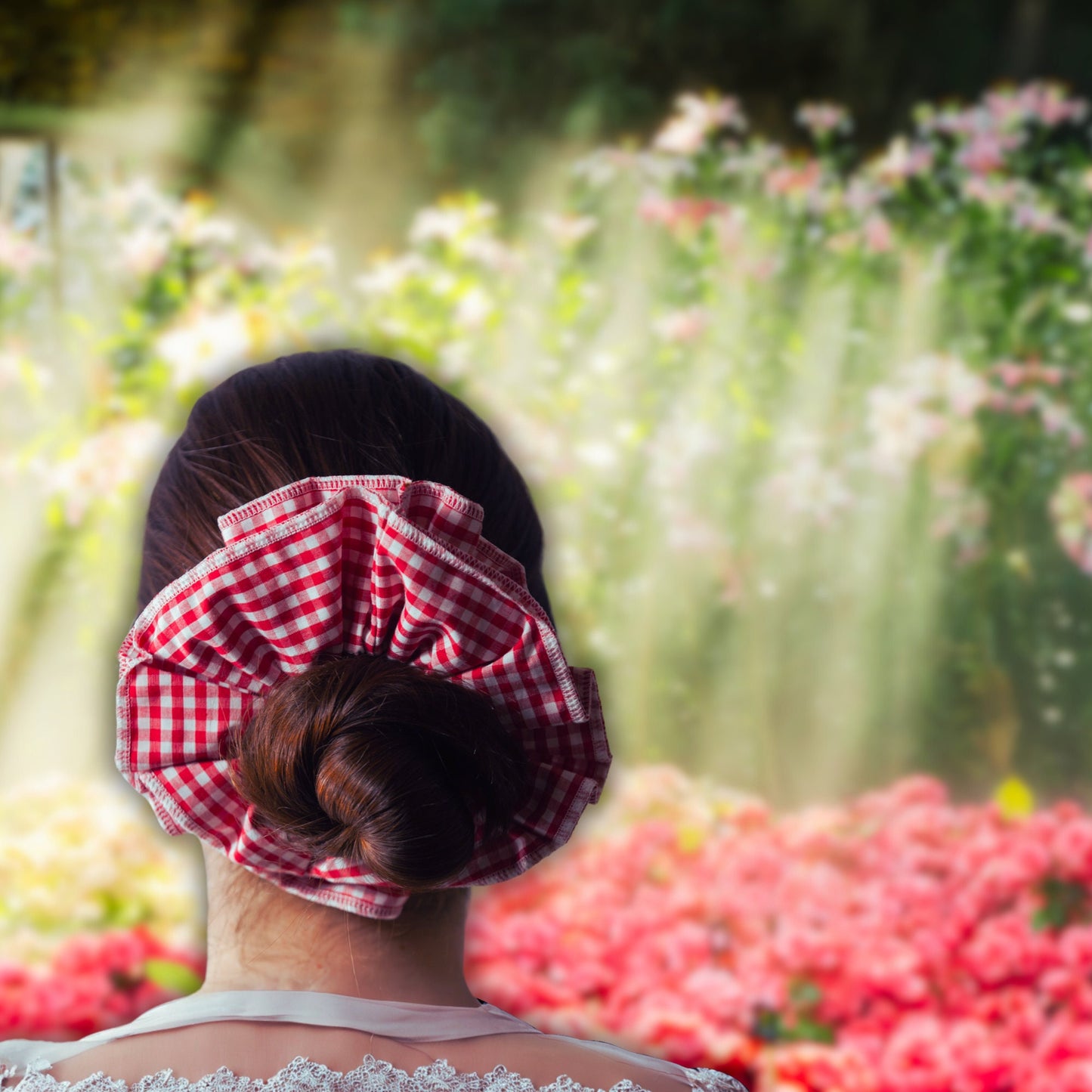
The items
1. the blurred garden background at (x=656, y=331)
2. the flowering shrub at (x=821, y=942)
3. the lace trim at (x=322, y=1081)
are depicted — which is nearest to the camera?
the lace trim at (x=322, y=1081)

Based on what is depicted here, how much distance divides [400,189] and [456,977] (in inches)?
72.2

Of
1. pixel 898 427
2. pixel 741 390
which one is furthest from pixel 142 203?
pixel 898 427

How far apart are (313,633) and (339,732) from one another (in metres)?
0.07

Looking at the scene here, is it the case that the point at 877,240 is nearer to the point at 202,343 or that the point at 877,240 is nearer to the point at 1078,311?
the point at 1078,311

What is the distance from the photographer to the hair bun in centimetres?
56

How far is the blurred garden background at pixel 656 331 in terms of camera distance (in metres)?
2.07

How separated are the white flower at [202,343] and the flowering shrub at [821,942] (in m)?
1.18

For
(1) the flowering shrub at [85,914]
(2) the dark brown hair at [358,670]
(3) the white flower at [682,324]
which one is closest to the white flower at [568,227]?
(3) the white flower at [682,324]

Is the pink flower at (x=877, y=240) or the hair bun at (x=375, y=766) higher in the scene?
the pink flower at (x=877, y=240)

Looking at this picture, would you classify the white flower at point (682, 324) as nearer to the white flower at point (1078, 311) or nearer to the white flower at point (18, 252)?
the white flower at point (1078, 311)

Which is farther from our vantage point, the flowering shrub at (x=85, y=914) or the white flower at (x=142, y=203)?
A: the white flower at (x=142, y=203)

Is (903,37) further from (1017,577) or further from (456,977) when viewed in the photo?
(456,977)

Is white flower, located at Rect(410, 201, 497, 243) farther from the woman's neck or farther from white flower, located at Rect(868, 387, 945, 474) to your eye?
the woman's neck

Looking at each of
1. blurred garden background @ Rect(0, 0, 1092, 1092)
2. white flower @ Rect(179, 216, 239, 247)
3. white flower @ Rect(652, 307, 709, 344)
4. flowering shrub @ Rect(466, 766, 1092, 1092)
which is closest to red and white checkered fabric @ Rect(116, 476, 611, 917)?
flowering shrub @ Rect(466, 766, 1092, 1092)
